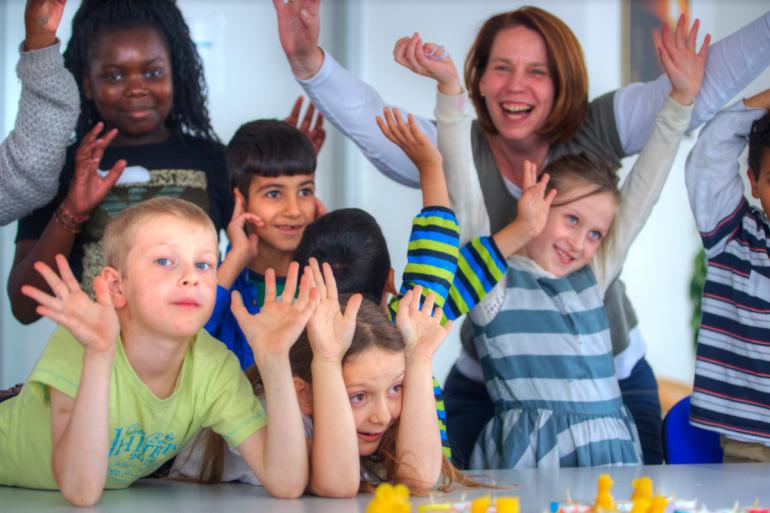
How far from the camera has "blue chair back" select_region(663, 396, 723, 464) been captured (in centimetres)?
189

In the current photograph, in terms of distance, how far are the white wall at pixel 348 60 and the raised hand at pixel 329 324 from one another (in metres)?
1.95

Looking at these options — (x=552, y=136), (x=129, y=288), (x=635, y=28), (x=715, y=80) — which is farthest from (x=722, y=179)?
(x=635, y=28)

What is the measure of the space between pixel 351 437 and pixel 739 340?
0.90 meters

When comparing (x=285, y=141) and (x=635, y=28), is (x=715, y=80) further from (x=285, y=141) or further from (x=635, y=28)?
(x=635, y=28)

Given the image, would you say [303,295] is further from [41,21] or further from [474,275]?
[41,21]

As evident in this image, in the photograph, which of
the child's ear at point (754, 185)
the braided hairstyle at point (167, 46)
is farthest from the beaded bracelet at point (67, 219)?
the child's ear at point (754, 185)

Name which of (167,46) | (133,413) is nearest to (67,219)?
(167,46)

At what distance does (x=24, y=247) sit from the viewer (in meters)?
2.04

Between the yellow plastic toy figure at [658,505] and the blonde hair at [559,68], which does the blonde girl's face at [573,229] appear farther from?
the yellow plastic toy figure at [658,505]

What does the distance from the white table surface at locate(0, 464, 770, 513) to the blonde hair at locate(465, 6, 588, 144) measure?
0.79 metres

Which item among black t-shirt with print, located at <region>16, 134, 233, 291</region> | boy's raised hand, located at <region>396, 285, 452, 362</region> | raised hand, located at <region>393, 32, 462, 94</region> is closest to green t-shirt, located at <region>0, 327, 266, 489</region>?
boy's raised hand, located at <region>396, 285, 452, 362</region>

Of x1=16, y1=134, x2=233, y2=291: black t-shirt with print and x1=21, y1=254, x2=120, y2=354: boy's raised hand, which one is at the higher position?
x1=16, y1=134, x2=233, y2=291: black t-shirt with print

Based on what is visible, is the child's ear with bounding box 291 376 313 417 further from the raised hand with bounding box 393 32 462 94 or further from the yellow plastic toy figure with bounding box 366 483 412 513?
the raised hand with bounding box 393 32 462 94

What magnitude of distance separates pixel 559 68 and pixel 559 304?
1.64 feet
